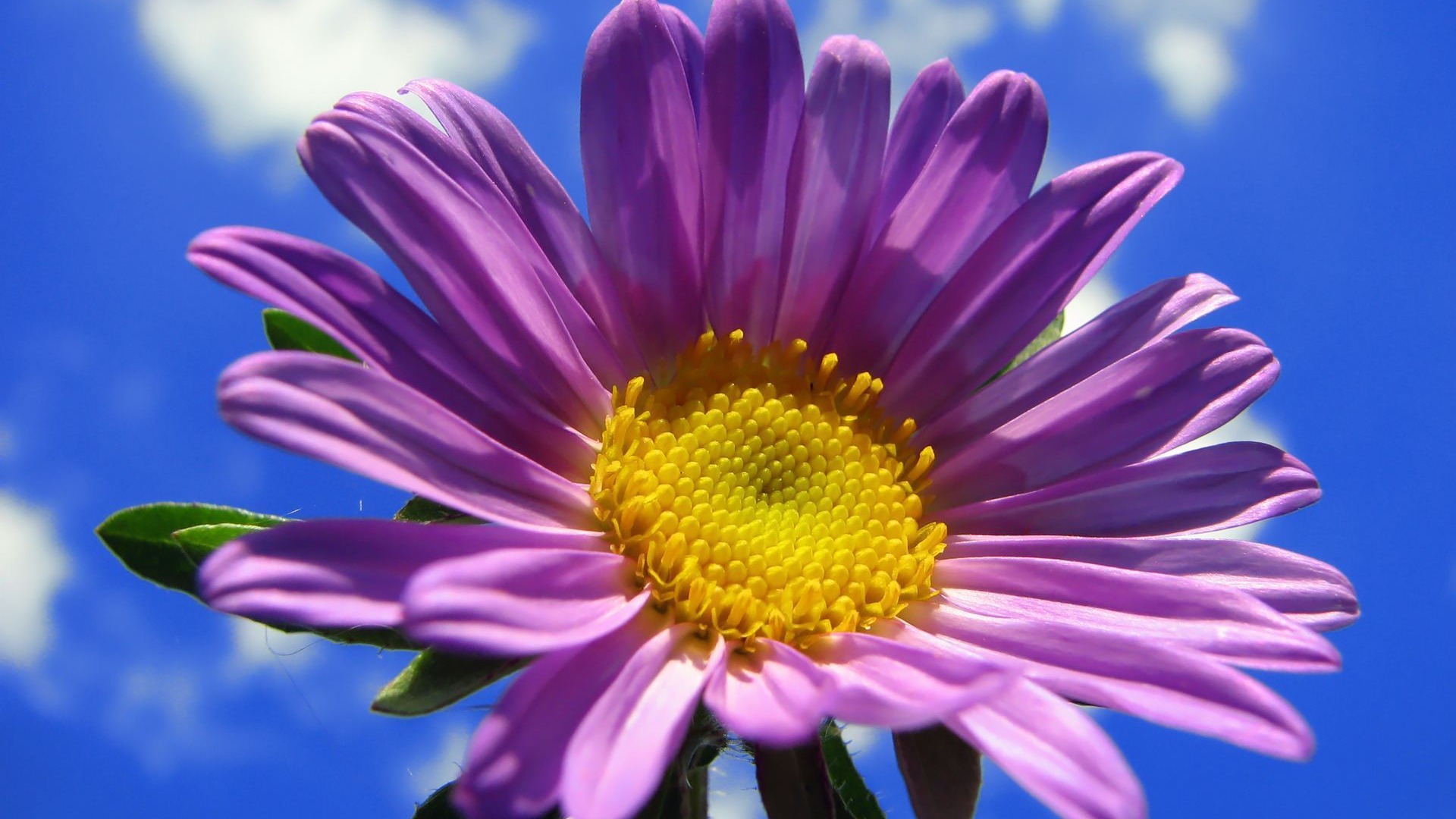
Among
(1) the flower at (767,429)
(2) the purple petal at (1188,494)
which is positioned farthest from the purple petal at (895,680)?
(2) the purple petal at (1188,494)

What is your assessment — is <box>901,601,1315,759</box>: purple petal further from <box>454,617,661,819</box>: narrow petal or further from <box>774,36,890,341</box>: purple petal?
<box>774,36,890,341</box>: purple petal

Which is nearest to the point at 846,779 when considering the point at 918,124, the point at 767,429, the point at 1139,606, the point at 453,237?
the point at 1139,606

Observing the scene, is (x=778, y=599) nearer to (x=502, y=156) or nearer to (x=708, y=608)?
(x=708, y=608)

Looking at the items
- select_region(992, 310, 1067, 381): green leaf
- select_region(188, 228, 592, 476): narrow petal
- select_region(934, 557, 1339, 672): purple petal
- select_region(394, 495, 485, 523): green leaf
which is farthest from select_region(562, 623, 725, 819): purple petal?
select_region(992, 310, 1067, 381): green leaf

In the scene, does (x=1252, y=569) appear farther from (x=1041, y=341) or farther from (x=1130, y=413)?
(x=1041, y=341)

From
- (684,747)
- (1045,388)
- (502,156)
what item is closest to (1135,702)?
(684,747)
